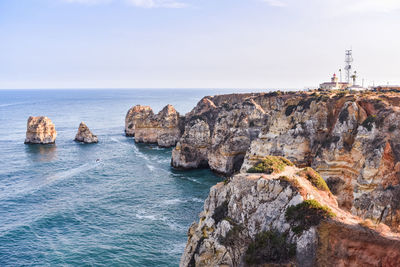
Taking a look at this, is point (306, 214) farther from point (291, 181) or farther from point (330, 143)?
point (330, 143)

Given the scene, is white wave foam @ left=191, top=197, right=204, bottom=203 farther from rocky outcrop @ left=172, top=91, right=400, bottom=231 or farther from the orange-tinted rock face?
the orange-tinted rock face

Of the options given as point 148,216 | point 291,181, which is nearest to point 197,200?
point 148,216

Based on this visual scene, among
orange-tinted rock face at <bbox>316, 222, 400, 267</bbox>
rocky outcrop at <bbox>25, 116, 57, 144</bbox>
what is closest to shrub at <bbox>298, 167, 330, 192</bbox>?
orange-tinted rock face at <bbox>316, 222, 400, 267</bbox>

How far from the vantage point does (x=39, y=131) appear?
95.9 metres

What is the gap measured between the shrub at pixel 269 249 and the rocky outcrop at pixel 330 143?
11.7m

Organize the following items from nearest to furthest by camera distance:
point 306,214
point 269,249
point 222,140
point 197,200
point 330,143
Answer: point 269,249 → point 306,214 → point 330,143 → point 197,200 → point 222,140

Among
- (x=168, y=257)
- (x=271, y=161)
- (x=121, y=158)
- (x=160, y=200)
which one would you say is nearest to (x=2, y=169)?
(x=121, y=158)

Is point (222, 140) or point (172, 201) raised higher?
point (222, 140)

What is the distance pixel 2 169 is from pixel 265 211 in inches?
2693

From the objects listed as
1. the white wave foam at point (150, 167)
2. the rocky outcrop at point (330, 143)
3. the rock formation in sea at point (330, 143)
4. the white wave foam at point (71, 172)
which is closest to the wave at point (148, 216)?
the rocky outcrop at point (330, 143)

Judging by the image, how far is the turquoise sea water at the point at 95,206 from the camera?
117ft

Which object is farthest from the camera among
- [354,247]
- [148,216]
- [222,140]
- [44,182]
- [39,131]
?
[39,131]

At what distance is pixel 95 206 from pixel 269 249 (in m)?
35.9

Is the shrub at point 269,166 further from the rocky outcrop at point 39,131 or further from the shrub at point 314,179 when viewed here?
the rocky outcrop at point 39,131
